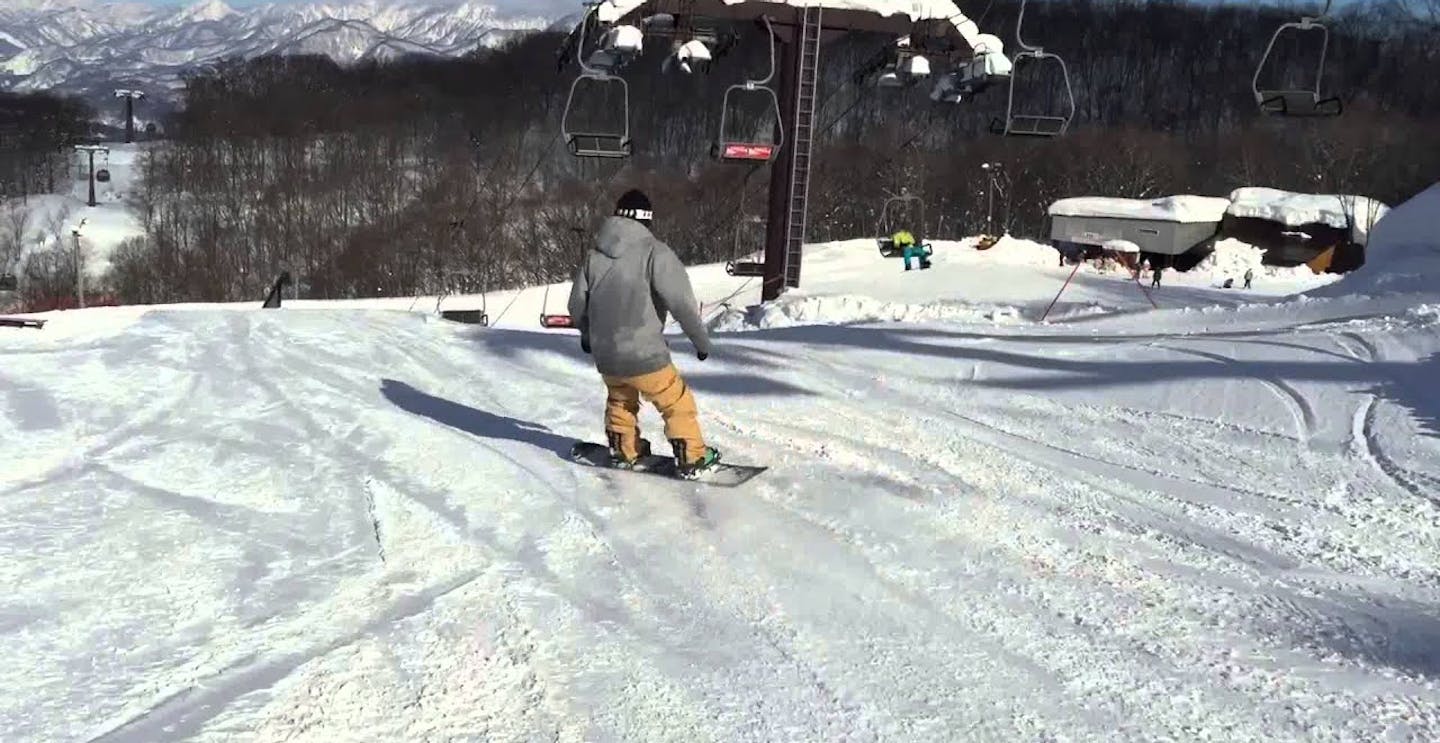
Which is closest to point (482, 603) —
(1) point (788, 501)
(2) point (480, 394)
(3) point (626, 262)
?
(1) point (788, 501)

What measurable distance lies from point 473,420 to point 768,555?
3.06 m

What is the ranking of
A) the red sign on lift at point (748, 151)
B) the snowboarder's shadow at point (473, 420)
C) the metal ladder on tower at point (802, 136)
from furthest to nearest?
the metal ladder on tower at point (802, 136) < the red sign on lift at point (748, 151) < the snowboarder's shadow at point (473, 420)

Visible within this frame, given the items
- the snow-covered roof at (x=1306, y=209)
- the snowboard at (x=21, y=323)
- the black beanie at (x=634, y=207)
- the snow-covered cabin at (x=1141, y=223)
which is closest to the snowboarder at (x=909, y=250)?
the snow-covered cabin at (x=1141, y=223)

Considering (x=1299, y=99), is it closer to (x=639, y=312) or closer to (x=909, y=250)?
(x=639, y=312)

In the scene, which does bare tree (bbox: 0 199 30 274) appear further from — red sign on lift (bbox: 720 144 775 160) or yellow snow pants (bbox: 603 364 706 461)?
yellow snow pants (bbox: 603 364 706 461)

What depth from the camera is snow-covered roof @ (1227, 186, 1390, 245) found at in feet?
157

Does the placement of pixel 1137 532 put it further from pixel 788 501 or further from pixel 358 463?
pixel 358 463

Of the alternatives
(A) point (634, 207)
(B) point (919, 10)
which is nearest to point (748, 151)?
(B) point (919, 10)

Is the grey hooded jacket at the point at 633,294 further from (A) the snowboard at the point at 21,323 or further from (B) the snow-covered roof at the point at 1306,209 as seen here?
(B) the snow-covered roof at the point at 1306,209

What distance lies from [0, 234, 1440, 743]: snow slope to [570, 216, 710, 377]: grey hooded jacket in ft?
1.96

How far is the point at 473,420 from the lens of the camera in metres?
6.30

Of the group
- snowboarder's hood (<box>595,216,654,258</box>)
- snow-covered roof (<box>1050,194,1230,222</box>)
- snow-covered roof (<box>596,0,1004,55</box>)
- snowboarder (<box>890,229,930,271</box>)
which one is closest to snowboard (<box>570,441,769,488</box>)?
snowboarder's hood (<box>595,216,654,258</box>)

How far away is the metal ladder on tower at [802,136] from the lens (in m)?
18.8

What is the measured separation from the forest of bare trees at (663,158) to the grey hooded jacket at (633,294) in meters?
44.3
